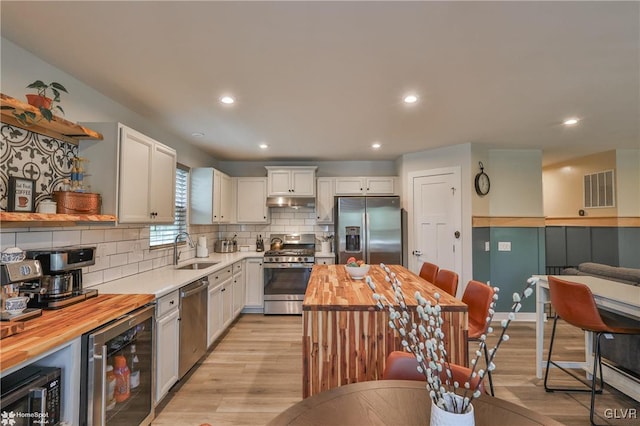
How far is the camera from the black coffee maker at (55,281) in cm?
166

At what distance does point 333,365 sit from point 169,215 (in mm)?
2090

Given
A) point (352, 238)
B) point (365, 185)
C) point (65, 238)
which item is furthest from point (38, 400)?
point (365, 185)

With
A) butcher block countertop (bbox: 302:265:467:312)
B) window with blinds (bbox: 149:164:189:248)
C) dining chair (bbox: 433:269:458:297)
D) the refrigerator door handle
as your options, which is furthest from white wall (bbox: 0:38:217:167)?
dining chair (bbox: 433:269:458:297)

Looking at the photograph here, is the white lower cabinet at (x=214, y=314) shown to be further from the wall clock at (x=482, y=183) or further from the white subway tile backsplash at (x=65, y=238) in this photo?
the wall clock at (x=482, y=183)

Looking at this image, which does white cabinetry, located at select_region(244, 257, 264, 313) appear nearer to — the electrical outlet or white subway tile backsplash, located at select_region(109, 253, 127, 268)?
white subway tile backsplash, located at select_region(109, 253, 127, 268)

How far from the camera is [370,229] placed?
4434 mm

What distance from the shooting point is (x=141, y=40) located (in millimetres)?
1707

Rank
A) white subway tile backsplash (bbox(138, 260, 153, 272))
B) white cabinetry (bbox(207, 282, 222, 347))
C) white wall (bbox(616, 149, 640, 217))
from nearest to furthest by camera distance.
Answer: white subway tile backsplash (bbox(138, 260, 153, 272))
white cabinetry (bbox(207, 282, 222, 347))
white wall (bbox(616, 149, 640, 217))

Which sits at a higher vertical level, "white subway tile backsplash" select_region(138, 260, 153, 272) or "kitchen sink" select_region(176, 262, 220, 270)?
"white subway tile backsplash" select_region(138, 260, 153, 272)

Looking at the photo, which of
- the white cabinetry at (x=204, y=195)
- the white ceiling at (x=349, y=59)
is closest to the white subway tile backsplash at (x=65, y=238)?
the white ceiling at (x=349, y=59)

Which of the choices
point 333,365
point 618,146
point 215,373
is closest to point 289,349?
point 215,373

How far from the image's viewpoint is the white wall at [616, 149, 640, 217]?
4.51m

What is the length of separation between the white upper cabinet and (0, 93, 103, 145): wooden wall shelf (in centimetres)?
343

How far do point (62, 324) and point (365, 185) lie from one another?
4.17 metres
